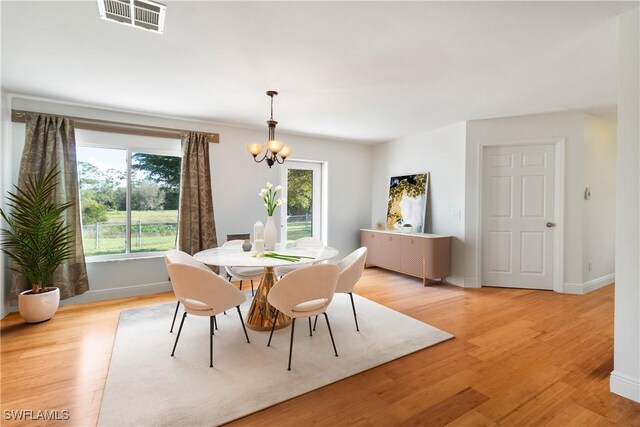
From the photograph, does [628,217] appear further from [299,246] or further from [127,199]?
[127,199]

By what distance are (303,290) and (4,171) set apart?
11.7 ft

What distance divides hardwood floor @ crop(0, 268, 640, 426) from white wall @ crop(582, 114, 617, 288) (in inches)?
37.9

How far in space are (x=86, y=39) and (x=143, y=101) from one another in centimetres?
136

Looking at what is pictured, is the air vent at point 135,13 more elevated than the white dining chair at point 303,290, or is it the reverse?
the air vent at point 135,13

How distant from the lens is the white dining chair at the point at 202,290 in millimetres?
2139

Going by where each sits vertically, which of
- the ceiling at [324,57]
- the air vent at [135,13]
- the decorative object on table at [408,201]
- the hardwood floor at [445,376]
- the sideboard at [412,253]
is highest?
→ the ceiling at [324,57]

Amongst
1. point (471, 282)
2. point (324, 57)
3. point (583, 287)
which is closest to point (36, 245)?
point (324, 57)

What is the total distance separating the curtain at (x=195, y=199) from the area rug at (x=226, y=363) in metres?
1.13

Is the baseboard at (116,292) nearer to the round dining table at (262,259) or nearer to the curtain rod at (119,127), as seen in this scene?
the round dining table at (262,259)

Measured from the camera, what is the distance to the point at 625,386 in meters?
1.88

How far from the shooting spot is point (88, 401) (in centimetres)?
185

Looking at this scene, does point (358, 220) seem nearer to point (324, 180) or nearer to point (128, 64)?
point (324, 180)

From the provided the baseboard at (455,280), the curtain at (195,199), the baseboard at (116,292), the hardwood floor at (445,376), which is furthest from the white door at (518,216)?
the baseboard at (116,292)

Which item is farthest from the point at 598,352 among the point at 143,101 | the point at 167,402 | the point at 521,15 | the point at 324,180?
the point at 143,101
